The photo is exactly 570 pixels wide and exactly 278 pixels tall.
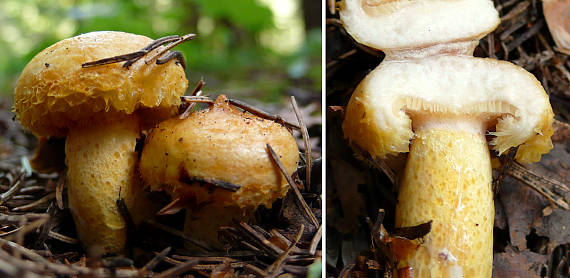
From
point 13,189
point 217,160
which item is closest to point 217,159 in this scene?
point 217,160

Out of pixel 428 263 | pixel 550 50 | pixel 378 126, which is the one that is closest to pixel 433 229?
pixel 428 263

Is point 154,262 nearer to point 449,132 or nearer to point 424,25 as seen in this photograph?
point 449,132

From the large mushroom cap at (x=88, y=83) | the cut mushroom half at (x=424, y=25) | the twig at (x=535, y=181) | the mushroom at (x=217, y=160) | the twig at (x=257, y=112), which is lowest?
the twig at (x=535, y=181)

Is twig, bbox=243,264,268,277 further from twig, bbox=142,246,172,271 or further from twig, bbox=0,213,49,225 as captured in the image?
twig, bbox=0,213,49,225

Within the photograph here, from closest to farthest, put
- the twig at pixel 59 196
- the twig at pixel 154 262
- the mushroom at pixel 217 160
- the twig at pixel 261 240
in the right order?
1. the twig at pixel 154 262
2. the mushroom at pixel 217 160
3. the twig at pixel 261 240
4. the twig at pixel 59 196

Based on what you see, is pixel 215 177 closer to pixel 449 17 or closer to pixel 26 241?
pixel 26 241

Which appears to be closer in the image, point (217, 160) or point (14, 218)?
point (217, 160)

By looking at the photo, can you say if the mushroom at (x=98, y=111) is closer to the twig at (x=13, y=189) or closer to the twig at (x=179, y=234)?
the twig at (x=179, y=234)

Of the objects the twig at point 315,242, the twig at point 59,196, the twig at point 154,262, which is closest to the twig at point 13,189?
the twig at point 59,196
